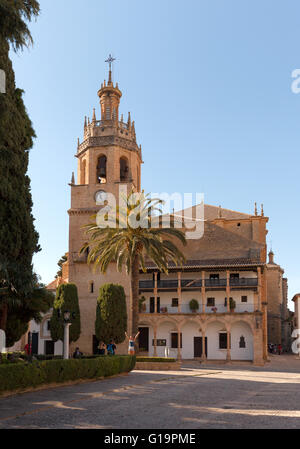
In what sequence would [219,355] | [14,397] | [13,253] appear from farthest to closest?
[219,355]
[13,253]
[14,397]

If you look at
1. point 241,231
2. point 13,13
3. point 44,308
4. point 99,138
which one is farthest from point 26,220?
point 241,231

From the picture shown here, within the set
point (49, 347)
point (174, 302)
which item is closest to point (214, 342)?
point (174, 302)

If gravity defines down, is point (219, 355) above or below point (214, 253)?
below

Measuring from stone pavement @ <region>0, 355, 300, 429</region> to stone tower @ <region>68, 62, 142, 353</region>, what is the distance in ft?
74.8

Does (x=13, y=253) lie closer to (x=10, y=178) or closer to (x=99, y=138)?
(x=10, y=178)

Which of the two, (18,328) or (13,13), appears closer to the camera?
(13,13)

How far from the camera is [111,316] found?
36906mm

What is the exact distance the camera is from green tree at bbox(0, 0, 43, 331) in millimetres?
15664

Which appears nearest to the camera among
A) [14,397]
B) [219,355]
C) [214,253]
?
[14,397]

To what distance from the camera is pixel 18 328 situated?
2030 cm

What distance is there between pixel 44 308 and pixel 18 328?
1.74 metres

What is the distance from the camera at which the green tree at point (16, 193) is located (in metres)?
15.7

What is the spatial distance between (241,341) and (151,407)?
30.4 metres

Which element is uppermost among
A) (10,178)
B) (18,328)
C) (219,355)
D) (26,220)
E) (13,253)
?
(10,178)
